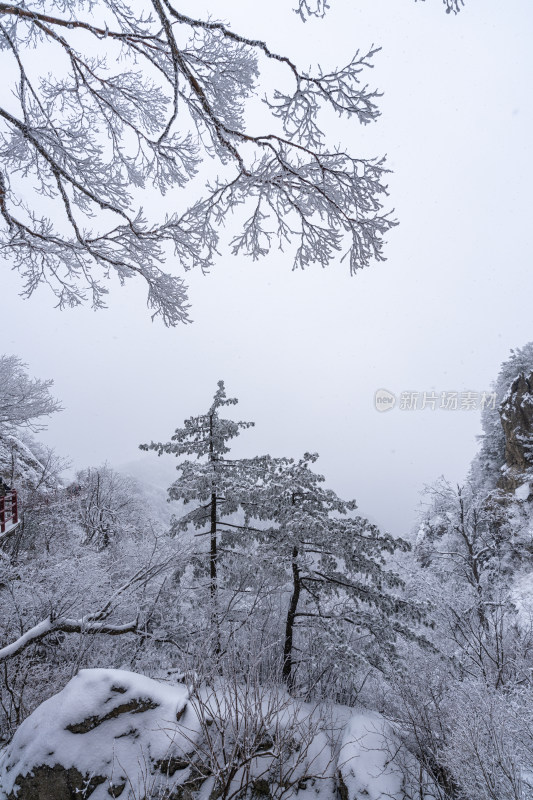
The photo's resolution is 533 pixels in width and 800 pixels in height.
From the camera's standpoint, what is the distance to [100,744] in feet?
14.1

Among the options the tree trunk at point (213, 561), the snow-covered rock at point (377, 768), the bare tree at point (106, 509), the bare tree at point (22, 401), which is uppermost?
the bare tree at point (22, 401)

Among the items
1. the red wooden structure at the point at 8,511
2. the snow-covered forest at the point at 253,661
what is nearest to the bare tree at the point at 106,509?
the red wooden structure at the point at 8,511

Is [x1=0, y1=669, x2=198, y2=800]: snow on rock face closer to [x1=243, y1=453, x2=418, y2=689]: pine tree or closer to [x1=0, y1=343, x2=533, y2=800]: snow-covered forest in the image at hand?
[x1=0, y1=343, x2=533, y2=800]: snow-covered forest

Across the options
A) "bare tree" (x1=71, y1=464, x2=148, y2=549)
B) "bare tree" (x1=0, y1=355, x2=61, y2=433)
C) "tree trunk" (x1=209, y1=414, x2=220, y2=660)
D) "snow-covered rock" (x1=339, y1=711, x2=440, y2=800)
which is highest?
"bare tree" (x1=0, y1=355, x2=61, y2=433)

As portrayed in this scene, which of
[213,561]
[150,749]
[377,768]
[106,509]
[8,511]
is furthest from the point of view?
[106,509]

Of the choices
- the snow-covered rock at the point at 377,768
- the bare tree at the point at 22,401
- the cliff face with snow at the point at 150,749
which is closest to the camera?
the cliff face with snow at the point at 150,749

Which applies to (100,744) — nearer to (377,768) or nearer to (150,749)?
(150,749)

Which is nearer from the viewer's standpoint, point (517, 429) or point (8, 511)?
point (8, 511)

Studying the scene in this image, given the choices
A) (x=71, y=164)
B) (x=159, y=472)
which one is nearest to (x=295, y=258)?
(x=71, y=164)

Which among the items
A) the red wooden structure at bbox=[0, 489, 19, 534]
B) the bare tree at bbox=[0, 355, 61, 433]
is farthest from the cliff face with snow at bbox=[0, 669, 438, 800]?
the bare tree at bbox=[0, 355, 61, 433]

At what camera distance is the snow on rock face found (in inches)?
159

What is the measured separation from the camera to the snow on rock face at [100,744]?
4.03 meters

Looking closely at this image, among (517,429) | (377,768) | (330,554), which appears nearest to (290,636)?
(330,554)

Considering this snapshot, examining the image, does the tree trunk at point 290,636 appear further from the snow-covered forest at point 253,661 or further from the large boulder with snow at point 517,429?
the large boulder with snow at point 517,429
